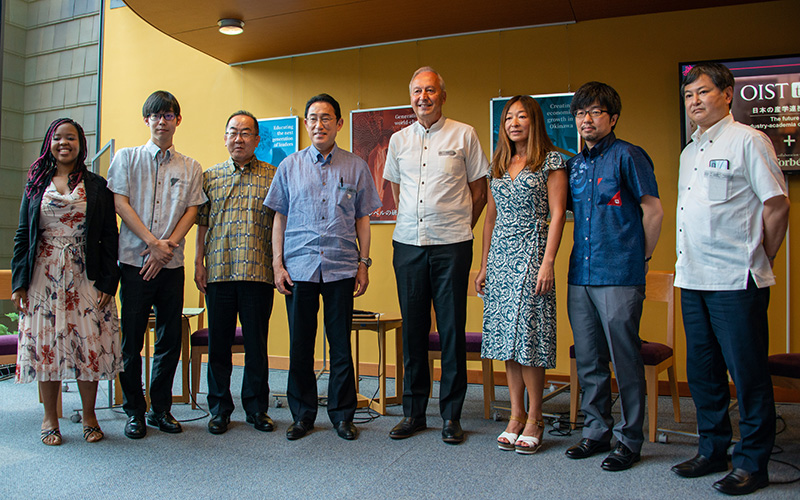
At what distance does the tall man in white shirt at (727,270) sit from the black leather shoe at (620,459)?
0.58 feet

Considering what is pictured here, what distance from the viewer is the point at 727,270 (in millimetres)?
2330

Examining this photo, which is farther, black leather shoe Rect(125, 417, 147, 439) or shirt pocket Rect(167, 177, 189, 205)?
shirt pocket Rect(167, 177, 189, 205)

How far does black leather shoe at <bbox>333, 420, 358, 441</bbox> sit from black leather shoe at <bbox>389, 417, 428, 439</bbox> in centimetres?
18

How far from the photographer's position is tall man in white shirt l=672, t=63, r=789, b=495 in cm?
228

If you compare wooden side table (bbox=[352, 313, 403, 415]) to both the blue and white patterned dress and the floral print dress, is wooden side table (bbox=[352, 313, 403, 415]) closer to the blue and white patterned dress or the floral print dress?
the blue and white patterned dress

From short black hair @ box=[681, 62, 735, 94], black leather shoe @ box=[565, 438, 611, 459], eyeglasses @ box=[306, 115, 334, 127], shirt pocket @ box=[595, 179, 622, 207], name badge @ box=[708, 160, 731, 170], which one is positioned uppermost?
short black hair @ box=[681, 62, 735, 94]

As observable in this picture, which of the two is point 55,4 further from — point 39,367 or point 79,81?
point 39,367

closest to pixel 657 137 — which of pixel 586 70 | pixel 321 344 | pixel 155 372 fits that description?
pixel 586 70

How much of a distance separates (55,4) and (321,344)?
14.4 ft

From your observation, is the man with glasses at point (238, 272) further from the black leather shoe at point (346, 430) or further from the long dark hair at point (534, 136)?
the long dark hair at point (534, 136)

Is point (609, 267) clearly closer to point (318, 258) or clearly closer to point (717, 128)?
point (717, 128)

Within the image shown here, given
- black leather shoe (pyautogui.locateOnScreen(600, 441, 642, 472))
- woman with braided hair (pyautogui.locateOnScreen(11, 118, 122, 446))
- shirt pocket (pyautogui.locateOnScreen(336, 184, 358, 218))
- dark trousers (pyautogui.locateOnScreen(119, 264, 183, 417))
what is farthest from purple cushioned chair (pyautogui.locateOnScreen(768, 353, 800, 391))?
woman with braided hair (pyautogui.locateOnScreen(11, 118, 122, 446))

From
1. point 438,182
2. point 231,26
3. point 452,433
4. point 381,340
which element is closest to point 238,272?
point 381,340

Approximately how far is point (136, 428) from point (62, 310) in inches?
26.7
